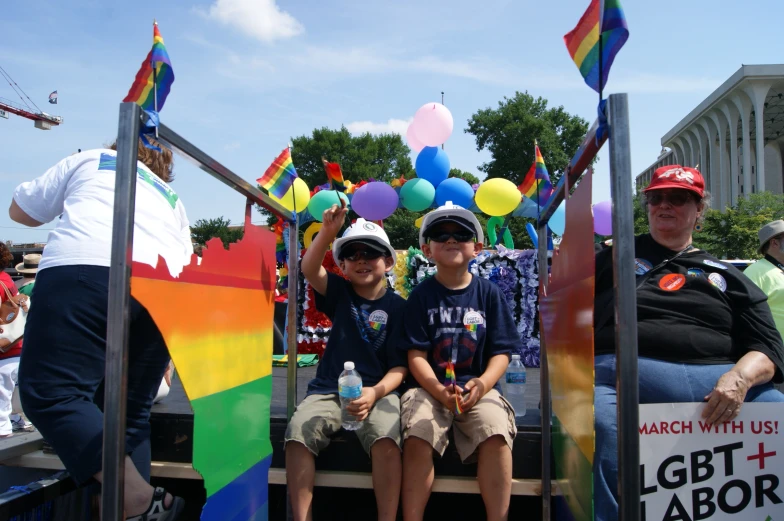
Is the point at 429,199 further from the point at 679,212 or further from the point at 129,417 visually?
the point at 129,417

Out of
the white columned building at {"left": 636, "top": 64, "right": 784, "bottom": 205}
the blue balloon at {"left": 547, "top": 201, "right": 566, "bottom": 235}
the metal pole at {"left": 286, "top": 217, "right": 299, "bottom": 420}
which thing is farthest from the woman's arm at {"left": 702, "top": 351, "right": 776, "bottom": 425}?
the white columned building at {"left": 636, "top": 64, "right": 784, "bottom": 205}

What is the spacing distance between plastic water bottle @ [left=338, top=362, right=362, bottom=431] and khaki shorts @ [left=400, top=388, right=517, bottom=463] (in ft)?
0.74

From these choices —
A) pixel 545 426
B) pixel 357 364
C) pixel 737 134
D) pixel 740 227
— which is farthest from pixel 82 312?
pixel 737 134

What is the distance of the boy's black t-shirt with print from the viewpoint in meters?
2.31

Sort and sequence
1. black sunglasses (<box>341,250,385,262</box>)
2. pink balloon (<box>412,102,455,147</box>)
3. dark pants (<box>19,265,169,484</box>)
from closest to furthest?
1. dark pants (<box>19,265,169,484</box>)
2. black sunglasses (<box>341,250,385,262</box>)
3. pink balloon (<box>412,102,455,147</box>)

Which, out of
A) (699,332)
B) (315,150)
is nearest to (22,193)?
(699,332)

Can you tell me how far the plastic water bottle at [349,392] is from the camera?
2320 millimetres

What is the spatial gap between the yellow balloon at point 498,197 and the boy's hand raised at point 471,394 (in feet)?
19.4

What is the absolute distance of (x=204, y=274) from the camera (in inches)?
70.6

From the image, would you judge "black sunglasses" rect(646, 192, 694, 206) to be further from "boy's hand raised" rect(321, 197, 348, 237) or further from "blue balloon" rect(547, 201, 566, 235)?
"blue balloon" rect(547, 201, 566, 235)

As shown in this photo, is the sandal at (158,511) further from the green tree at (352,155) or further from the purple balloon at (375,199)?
the green tree at (352,155)

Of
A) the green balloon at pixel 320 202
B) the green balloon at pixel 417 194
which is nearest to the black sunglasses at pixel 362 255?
the green balloon at pixel 320 202

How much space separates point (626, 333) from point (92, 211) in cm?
181

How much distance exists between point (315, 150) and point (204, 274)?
3271 centimetres
